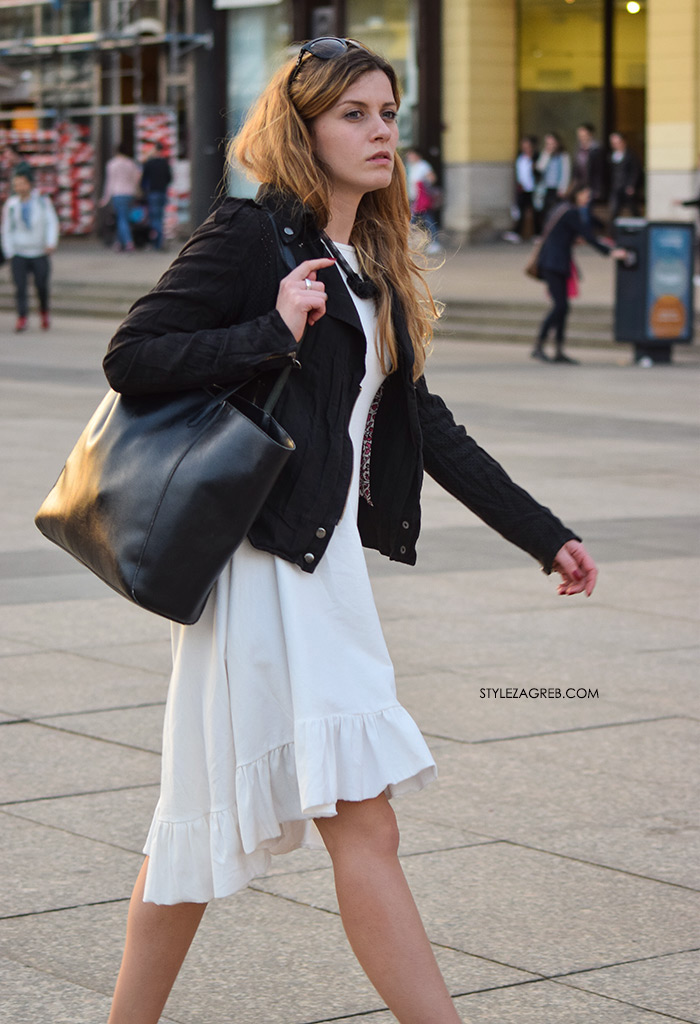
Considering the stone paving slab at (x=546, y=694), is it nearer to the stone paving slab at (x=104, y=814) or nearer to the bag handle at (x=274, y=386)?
the stone paving slab at (x=104, y=814)

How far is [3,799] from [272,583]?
6.37 feet

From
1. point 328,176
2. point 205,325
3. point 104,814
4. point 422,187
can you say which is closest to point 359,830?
point 205,325

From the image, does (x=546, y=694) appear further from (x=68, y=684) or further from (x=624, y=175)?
(x=624, y=175)

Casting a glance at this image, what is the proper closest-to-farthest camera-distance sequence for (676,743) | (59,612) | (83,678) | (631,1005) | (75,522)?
(75,522)
(631,1005)
(676,743)
(83,678)
(59,612)

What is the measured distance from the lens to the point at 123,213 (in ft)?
103

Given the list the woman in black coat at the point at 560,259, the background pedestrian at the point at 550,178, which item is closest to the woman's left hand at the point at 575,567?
the woman in black coat at the point at 560,259

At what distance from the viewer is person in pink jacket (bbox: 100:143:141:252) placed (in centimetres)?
3147

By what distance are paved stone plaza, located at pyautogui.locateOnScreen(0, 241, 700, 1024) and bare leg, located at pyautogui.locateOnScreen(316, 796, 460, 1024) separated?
514 millimetres

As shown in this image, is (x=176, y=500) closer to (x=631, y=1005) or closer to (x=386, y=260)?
(x=386, y=260)

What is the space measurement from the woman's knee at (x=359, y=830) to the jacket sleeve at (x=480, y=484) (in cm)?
62

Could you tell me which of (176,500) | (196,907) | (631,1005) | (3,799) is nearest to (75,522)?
(176,500)

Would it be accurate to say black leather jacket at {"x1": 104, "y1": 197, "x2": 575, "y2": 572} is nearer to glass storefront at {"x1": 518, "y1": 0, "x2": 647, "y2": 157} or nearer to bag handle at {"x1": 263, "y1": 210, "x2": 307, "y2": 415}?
bag handle at {"x1": 263, "y1": 210, "x2": 307, "y2": 415}

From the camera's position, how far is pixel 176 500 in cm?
256

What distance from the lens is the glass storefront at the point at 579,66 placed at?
3003cm
